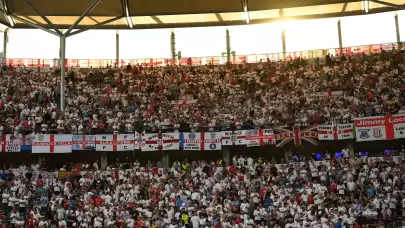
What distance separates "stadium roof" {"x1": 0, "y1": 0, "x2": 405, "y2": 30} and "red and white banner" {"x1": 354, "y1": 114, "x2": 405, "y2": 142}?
1439cm

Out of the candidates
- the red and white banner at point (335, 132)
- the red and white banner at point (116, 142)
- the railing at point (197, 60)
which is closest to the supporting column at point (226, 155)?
the red and white banner at point (116, 142)

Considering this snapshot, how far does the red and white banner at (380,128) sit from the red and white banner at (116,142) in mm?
13787

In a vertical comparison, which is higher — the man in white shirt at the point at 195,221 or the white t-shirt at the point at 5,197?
the white t-shirt at the point at 5,197

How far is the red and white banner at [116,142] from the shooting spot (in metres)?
35.8

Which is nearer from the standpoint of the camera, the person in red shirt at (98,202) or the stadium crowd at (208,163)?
the stadium crowd at (208,163)

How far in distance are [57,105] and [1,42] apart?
16.0m

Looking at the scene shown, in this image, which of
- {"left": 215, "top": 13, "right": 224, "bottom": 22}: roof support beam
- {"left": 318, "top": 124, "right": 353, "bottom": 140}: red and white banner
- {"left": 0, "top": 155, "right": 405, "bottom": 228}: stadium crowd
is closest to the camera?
{"left": 0, "top": 155, "right": 405, "bottom": 228}: stadium crowd

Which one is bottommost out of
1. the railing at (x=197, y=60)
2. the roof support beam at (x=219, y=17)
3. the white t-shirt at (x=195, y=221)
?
the white t-shirt at (x=195, y=221)

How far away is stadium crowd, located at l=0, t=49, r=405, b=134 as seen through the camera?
35.8 meters

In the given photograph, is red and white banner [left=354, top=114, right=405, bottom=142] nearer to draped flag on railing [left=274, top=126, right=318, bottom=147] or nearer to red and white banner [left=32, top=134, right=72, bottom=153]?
draped flag on railing [left=274, top=126, right=318, bottom=147]

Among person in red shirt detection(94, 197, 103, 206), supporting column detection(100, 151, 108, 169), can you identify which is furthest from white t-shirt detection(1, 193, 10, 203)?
supporting column detection(100, 151, 108, 169)

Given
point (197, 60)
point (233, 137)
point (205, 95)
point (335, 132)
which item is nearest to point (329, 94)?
point (335, 132)

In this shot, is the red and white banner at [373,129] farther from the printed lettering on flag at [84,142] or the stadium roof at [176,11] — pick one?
the printed lettering on flag at [84,142]

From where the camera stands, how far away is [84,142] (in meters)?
35.7
